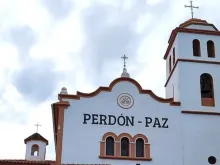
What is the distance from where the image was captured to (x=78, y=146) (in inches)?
907

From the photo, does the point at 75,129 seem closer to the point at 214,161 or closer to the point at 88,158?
the point at 88,158

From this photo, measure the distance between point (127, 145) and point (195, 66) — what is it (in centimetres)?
632

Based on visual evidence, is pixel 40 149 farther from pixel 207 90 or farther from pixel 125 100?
pixel 207 90

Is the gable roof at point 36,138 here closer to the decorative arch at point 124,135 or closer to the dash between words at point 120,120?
the dash between words at point 120,120

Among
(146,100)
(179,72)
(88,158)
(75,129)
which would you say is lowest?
(88,158)

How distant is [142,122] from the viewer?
2409 cm

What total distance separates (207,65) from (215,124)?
362 cm

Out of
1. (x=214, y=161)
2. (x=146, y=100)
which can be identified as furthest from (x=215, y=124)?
(x=146, y=100)

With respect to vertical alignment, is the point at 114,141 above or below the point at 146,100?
below

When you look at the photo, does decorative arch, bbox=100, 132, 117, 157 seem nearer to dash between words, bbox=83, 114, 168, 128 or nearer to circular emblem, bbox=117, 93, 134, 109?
dash between words, bbox=83, 114, 168, 128

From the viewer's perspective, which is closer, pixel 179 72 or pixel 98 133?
pixel 98 133

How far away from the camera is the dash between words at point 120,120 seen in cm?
2370

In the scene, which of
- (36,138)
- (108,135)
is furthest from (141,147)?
(36,138)

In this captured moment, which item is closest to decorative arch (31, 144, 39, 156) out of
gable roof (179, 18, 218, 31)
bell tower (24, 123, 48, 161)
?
bell tower (24, 123, 48, 161)
